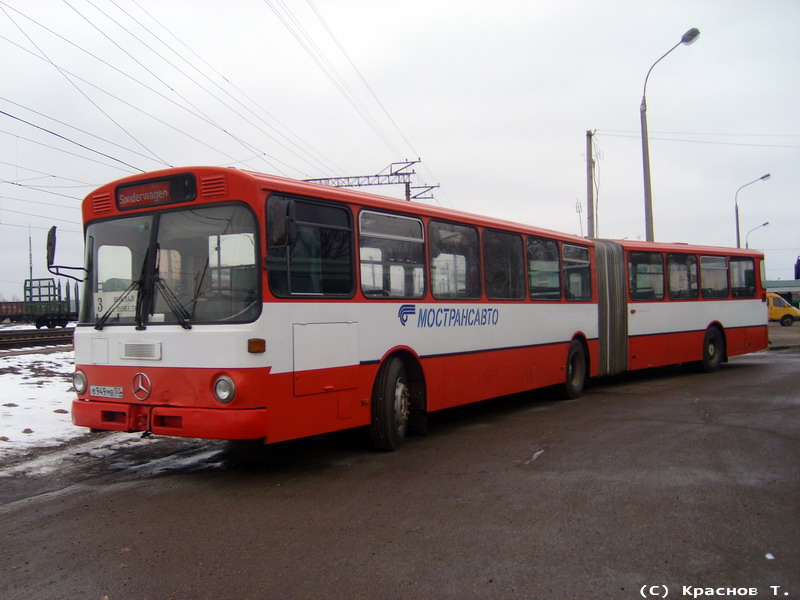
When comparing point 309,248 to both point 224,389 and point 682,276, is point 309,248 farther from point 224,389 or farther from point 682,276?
point 682,276

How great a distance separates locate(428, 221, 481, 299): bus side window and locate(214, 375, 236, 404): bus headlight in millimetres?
3342

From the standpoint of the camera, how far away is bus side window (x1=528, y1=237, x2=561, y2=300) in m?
11.2

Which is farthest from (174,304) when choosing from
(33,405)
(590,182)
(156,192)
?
(590,182)

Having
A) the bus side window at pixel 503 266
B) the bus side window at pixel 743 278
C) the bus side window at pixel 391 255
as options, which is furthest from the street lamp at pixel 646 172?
the bus side window at pixel 391 255

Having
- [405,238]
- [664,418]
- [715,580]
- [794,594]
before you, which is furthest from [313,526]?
[664,418]

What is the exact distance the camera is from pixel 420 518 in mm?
5281

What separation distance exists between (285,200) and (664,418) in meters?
6.34

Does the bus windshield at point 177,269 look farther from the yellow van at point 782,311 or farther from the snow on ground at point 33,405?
the yellow van at point 782,311

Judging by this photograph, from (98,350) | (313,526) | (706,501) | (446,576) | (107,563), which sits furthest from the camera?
(98,350)

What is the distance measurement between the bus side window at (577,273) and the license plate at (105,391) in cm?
803

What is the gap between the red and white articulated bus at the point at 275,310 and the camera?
624 centimetres

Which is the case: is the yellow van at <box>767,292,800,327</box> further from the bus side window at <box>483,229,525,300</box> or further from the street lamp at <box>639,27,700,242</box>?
the bus side window at <box>483,229,525,300</box>

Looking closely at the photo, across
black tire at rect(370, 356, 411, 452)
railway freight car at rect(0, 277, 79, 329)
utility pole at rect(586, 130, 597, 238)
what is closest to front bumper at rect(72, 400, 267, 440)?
black tire at rect(370, 356, 411, 452)

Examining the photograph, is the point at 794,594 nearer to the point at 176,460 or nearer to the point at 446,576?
the point at 446,576
